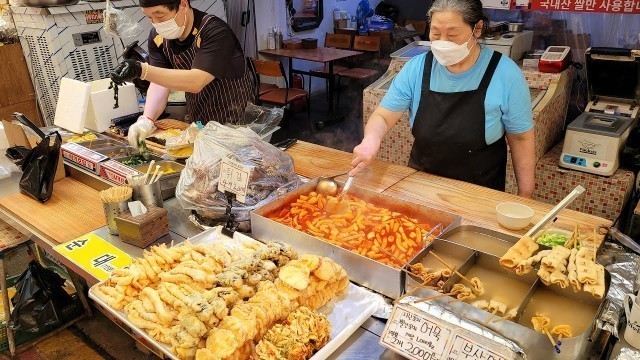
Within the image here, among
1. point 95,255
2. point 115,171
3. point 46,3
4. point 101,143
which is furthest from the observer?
point 46,3

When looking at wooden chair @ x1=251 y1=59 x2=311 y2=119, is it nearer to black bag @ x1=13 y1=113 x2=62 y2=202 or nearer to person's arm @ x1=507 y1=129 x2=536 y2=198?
black bag @ x1=13 y1=113 x2=62 y2=202

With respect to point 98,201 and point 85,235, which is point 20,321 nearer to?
point 98,201

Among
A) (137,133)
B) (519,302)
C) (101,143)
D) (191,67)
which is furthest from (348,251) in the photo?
(101,143)

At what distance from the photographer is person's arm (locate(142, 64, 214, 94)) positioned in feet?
9.86

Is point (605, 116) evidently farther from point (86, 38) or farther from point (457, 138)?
point (86, 38)

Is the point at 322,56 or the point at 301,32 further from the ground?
the point at 301,32

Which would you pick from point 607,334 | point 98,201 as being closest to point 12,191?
point 98,201

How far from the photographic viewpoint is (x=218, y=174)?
229cm

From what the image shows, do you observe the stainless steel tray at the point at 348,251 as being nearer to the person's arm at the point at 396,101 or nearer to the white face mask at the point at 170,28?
the person's arm at the point at 396,101

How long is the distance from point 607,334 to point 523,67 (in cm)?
360

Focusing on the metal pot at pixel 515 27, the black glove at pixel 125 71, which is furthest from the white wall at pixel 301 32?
the black glove at pixel 125 71

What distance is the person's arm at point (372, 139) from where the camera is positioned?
8.25ft

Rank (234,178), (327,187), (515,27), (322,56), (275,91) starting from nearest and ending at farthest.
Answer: (234,178) < (327,187) < (515,27) < (275,91) < (322,56)

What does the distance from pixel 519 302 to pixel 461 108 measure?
1427mm
